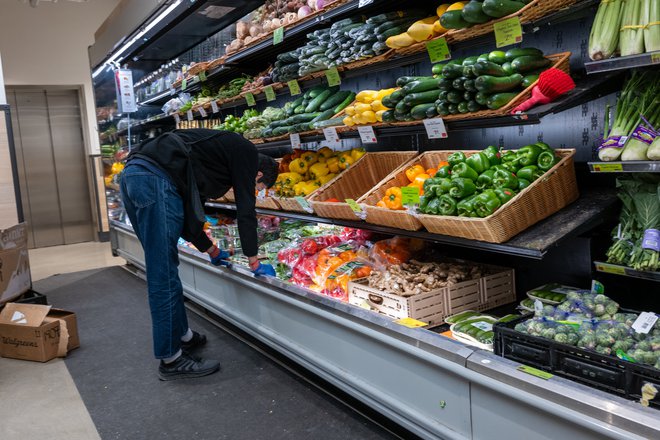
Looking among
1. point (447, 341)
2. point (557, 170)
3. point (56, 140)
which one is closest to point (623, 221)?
point (557, 170)

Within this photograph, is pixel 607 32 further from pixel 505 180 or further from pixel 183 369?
pixel 183 369

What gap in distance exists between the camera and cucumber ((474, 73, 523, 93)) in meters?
2.39

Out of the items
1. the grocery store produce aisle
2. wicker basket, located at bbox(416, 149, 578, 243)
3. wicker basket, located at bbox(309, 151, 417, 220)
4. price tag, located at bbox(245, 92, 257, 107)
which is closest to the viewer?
wicker basket, located at bbox(416, 149, 578, 243)

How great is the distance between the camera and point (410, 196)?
2.85m

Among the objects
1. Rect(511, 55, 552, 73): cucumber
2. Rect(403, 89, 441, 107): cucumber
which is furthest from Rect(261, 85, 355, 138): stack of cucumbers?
Rect(511, 55, 552, 73): cucumber

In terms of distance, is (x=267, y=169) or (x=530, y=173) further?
(x=267, y=169)

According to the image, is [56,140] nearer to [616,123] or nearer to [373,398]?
[373,398]

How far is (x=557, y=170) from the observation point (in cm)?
247

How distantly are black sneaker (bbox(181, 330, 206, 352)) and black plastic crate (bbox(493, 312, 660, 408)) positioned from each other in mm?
2626

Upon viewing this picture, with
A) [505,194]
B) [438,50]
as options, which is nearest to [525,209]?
[505,194]

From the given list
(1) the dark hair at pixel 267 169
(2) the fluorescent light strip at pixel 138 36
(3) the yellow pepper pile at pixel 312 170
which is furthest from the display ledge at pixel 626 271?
(2) the fluorescent light strip at pixel 138 36

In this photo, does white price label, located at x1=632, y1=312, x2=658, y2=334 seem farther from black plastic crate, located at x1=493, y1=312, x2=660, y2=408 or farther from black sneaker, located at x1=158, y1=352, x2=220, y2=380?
black sneaker, located at x1=158, y1=352, x2=220, y2=380

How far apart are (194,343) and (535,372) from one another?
2.90 meters

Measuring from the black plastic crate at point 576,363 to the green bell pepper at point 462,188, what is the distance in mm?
603
